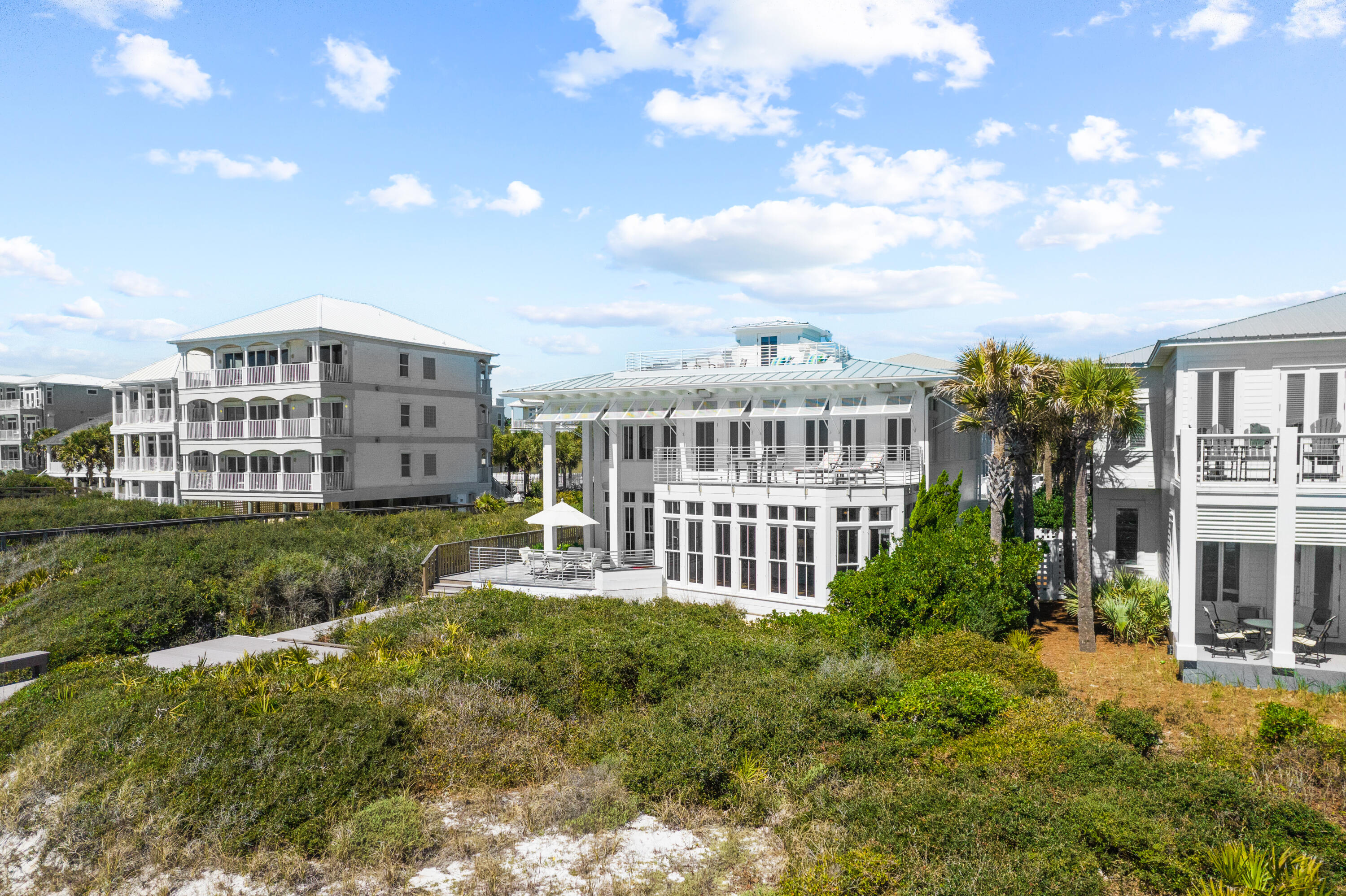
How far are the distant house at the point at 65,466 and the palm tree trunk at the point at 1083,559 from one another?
60.1 meters

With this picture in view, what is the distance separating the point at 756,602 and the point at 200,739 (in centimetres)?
1377

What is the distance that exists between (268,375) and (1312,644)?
129 ft

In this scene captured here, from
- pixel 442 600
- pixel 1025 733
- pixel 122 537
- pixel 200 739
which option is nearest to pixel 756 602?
pixel 442 600

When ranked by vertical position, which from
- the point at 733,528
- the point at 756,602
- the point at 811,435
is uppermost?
the point at 811,435

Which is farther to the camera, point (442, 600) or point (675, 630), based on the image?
point (442, 600)

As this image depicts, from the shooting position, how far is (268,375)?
124 feet

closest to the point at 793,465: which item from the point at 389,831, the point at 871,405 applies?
the point at 871,405

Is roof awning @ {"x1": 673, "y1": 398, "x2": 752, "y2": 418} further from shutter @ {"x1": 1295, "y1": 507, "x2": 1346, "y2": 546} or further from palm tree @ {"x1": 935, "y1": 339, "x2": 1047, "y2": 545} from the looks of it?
shutter @ {"x1": 1295, "y1": 507, "x2": 1346, "y2": 546}

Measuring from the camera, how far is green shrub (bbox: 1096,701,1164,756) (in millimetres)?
10656

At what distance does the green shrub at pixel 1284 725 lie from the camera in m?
10.4

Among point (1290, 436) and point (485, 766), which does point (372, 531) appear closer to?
point (485, 766)

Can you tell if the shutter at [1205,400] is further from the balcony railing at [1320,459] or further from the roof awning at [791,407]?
the roof awning at [791,407]

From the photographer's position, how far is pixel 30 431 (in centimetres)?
6612

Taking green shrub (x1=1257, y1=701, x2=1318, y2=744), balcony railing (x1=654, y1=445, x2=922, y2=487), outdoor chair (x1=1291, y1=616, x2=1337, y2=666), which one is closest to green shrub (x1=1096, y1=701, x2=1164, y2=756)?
green shrub (x1=1257, y1=701, x2=1318, y2=744)
